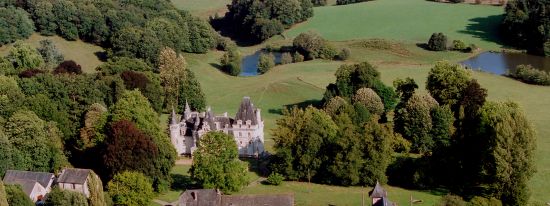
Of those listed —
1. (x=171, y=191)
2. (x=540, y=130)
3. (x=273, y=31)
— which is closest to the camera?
(x=171, y=191)

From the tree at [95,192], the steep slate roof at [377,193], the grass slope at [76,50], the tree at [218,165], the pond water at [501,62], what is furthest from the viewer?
the pond water at [501,62]

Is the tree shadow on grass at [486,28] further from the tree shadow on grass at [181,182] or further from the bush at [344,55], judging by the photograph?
the tree shadow on grass at [181,182]

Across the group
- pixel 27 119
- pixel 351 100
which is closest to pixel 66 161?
pixel 27 119

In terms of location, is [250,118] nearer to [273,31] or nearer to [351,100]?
[351,100]

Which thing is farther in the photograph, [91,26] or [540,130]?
[91,26]

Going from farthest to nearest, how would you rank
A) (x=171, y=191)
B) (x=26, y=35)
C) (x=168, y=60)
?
1. (x=26, y=35)
2. (x=168, y=60)
3. (x=171, y=191)

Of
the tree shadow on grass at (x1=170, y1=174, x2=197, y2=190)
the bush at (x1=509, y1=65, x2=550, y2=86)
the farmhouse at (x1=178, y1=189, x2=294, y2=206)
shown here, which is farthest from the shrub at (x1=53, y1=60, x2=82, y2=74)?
the bush at (x1=509, y1=65, x2=550, y2=86)

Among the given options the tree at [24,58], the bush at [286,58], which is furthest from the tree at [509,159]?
the bush at [286,58]

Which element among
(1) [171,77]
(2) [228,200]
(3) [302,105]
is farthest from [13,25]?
(2) [228,200]
